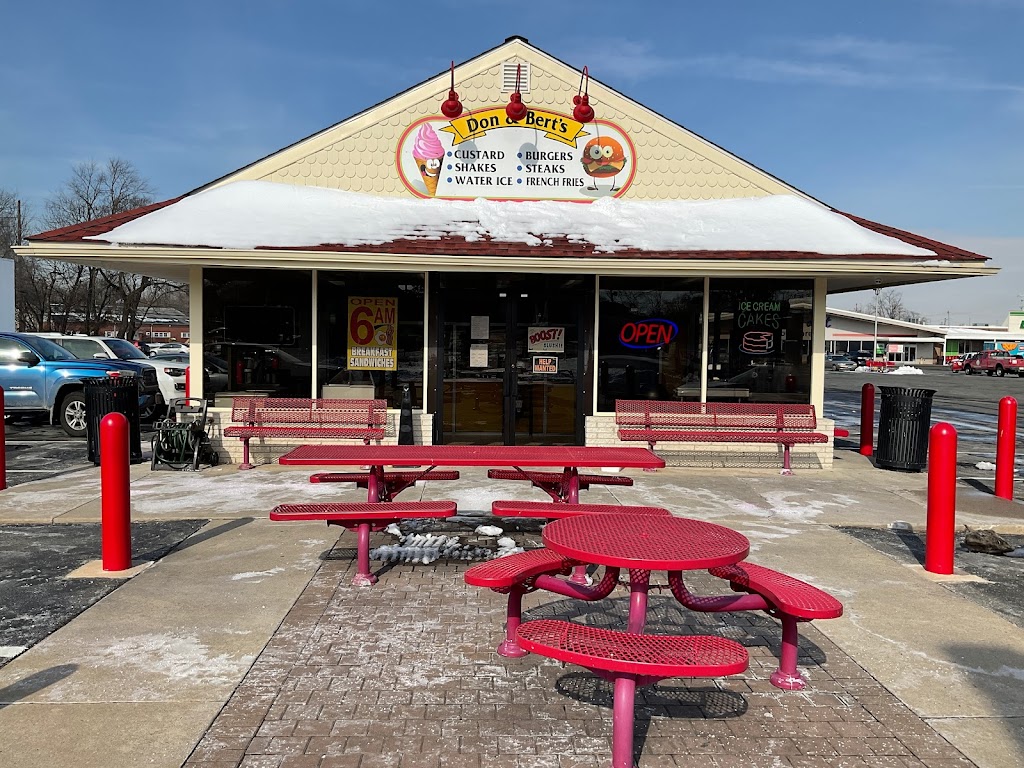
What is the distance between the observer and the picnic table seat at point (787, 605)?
3742 mm

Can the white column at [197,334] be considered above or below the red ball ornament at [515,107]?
below

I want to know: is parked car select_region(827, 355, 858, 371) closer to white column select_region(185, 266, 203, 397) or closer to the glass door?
the glass door

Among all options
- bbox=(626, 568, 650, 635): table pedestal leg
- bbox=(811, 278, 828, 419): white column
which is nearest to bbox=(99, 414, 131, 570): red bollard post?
bbox=(626, 568, 650, 635): table pedestal leg

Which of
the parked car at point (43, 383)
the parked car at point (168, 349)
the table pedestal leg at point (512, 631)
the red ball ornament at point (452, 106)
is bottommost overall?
the table pedestal leg at point (512, 631)

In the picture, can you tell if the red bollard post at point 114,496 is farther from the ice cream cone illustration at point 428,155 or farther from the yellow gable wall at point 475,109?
the ice cream cone illustration at point 428,155

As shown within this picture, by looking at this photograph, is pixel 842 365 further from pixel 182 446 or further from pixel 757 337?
pixel 182 446

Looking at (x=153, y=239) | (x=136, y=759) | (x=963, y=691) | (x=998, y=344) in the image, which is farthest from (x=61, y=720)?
(x=998, y=344)

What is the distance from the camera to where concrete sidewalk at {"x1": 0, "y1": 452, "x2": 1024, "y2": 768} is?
3332mm

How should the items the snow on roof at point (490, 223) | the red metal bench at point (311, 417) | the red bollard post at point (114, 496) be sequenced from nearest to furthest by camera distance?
the red bollard post at point (114, 496) < the snow on roof at point (490, 223) < the red metal bench at point (311, 417)

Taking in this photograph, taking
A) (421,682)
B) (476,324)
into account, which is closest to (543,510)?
(421,682)

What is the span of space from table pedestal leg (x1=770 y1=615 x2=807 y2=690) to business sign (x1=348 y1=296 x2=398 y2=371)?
8.20m

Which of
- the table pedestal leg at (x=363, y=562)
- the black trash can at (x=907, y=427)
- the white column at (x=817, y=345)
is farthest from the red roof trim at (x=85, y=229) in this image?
the black trash can at (x=907, y=427)

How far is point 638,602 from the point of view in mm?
3615

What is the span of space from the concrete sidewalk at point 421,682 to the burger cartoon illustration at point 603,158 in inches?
287
